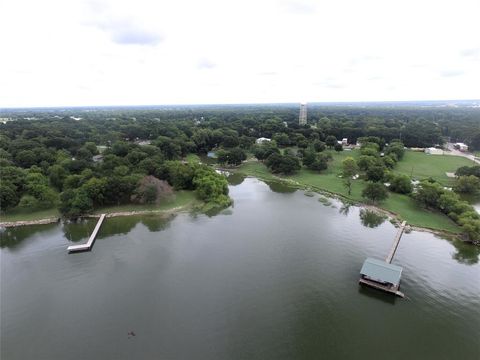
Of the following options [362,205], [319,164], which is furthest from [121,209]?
[319,164]

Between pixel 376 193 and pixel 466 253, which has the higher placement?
pixel 376 193

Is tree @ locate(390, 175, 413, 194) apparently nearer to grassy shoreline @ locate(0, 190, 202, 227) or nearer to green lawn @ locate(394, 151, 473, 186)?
green lawn @ locate(394, 151, 473, 186)

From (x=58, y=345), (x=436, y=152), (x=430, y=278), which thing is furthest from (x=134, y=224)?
(x=436, y=152)

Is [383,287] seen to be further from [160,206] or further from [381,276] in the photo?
[160,206]

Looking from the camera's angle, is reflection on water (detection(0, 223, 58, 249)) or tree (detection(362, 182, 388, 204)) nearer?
reflection on water (detection(0, 223, 58, 249))

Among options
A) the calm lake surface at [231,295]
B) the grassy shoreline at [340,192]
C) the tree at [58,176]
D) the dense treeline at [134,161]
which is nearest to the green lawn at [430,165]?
the grassy shoreline at [340,192]

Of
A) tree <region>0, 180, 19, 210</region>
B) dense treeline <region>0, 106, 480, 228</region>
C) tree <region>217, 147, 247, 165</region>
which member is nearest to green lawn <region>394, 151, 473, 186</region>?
dense treeline <region>0, 106, 480, 228</region>
